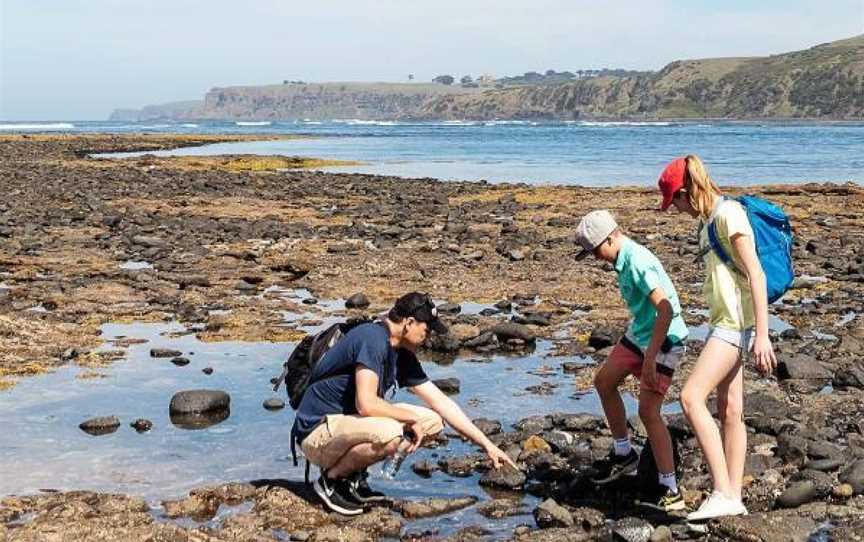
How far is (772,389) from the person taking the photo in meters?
12.2

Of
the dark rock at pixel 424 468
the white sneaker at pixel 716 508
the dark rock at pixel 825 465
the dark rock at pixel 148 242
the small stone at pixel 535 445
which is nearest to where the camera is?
the white sneaker at pixel 716 508

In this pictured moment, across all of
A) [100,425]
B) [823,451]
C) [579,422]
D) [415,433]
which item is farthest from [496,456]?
[100,425]

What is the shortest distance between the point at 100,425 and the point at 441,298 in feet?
27.3

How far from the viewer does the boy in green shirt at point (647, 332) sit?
7.67 m

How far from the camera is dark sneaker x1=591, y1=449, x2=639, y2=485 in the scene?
868 cm

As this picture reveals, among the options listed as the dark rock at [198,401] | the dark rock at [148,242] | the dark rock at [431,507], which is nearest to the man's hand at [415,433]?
the dark rock at [431,507]

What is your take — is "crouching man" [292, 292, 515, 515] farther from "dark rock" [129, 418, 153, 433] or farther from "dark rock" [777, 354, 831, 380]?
"dark rock" [777, 354, 831, 380]

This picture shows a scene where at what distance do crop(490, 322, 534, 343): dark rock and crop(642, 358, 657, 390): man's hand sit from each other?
269 inches

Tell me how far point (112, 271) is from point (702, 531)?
48.1 ft

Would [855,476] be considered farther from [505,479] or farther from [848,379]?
[848,379]

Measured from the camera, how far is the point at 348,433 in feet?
26.7

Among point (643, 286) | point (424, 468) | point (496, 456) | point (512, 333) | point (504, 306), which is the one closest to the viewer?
point (643, 286)

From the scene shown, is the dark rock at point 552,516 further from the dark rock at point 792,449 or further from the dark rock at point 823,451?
the dark rock at point 823,451

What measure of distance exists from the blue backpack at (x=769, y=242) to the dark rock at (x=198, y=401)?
6101 millimetres
